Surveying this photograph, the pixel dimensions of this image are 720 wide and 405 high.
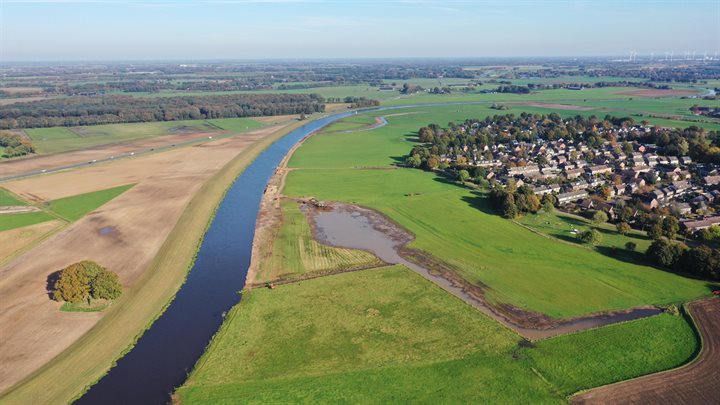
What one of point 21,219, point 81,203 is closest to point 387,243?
point 81,203

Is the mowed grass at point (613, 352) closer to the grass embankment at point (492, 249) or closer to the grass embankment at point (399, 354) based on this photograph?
the grass embankment at point (399, 354)

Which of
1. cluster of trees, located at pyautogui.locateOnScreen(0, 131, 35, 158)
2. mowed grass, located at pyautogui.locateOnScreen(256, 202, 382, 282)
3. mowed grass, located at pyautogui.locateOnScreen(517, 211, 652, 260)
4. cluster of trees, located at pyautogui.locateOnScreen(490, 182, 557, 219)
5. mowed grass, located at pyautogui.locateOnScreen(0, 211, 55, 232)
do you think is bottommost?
mowed grass, located at pyautogui.locateOnScreen(256, 202, 382, 282)

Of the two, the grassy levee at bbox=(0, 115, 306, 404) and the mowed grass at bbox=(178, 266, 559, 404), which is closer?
the mowed grass at bbox=(178, 266, 559, 404)

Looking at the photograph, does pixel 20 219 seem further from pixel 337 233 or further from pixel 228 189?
pixel 337 233

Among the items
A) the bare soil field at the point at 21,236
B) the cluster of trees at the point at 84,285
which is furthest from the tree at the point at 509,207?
the bare soil field at the point at 21,236

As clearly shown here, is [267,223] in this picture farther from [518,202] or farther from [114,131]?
[114,131]

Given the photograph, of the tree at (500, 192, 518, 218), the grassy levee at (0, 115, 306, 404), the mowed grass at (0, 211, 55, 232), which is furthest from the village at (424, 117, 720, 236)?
the mowed grass at (0, 211, 55, 232)

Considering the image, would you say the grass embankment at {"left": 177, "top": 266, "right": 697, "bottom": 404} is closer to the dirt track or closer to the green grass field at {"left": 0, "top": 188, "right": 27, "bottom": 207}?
the dirt track
